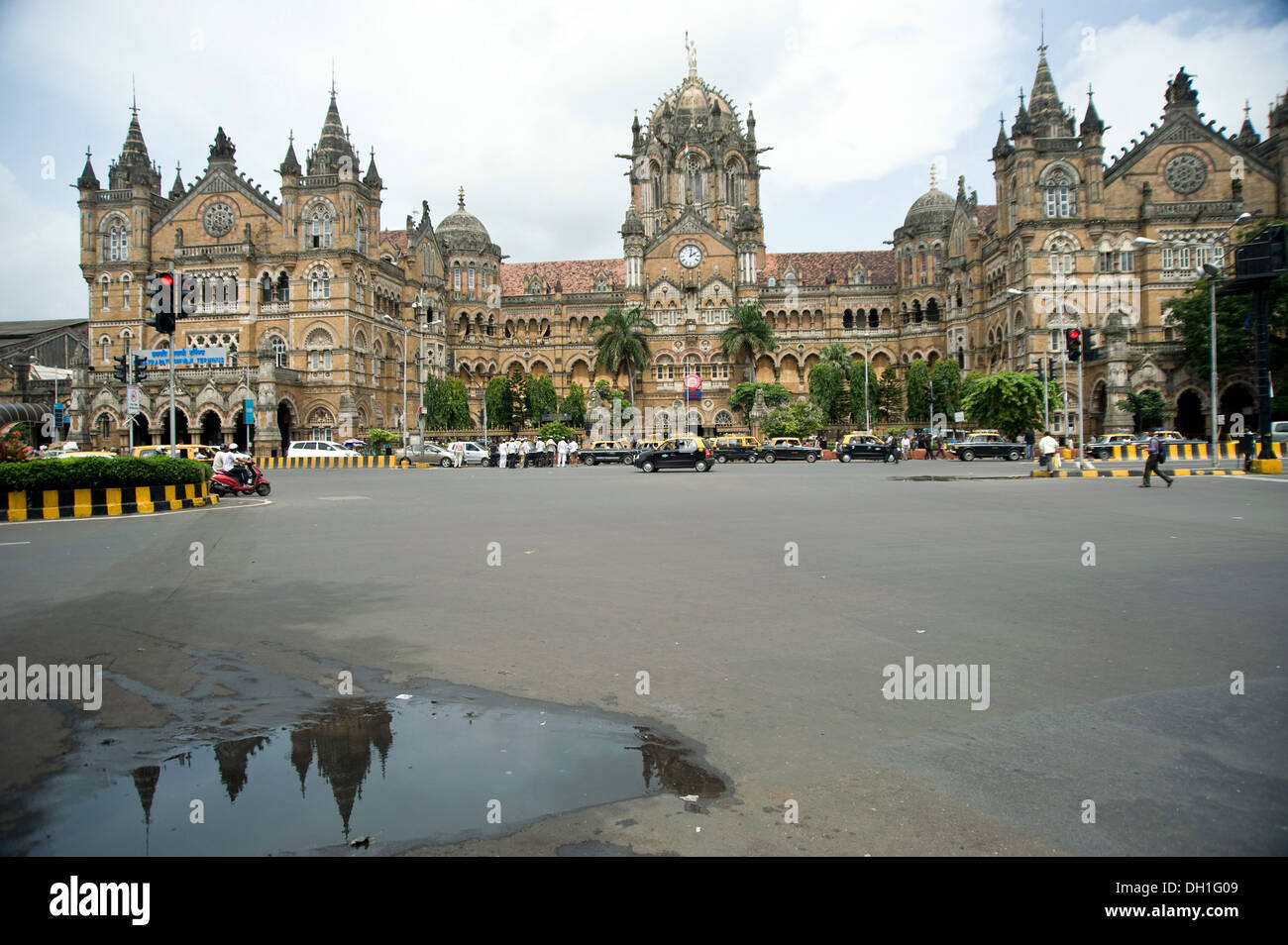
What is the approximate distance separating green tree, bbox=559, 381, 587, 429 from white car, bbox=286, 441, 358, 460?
18.9m

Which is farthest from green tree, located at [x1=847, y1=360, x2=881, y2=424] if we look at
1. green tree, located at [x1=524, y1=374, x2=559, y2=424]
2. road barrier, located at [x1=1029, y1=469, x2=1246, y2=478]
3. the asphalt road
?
the asphalt road

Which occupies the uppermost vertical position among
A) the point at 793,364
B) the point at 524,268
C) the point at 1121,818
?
the point at 524,268

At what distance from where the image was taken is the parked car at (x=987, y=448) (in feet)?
139

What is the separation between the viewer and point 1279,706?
5020 millimetres

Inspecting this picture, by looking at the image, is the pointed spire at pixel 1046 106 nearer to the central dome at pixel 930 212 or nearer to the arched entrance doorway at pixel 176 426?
the central dome at pixel 930 212

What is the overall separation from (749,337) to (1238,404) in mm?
31219

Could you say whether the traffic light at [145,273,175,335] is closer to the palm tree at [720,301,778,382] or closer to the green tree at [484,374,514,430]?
the green tree at [484,374,514,430]

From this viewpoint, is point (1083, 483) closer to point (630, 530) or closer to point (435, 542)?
point (630, 530)

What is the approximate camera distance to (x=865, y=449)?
4522cm

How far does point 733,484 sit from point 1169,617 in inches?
713

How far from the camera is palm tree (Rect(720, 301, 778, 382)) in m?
64.0

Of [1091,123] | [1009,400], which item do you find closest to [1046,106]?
[1091,123]

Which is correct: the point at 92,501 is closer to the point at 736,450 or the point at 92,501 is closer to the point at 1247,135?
the point at 736,450

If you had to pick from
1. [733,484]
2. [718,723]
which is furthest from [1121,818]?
[733,484]
